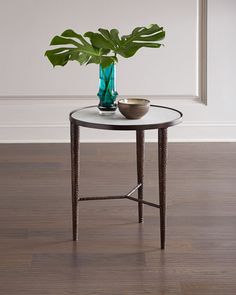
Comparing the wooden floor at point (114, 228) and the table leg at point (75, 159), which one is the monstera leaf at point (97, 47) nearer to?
the table leg at point (75, 159)

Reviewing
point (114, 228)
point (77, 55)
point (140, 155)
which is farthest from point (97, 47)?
point (114, 228)

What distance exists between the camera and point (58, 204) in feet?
12.4

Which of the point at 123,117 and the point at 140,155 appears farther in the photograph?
the point at 140,155

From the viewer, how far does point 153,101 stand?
5160 mm

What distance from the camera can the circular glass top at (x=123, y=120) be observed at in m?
2.98

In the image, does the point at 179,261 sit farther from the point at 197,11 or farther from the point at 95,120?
the point at 197,11

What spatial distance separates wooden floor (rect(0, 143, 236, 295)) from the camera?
9.35ft

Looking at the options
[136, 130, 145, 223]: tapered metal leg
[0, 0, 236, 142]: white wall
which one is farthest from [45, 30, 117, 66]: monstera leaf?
[0, 0, 236, 142]: white wall

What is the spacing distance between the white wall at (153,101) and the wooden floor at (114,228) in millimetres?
252

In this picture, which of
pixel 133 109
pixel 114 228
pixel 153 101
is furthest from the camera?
pixel 153 101

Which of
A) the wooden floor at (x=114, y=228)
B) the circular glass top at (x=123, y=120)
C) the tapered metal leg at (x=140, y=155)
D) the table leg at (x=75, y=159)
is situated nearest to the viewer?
the wooden floor at (x=114, y=228)

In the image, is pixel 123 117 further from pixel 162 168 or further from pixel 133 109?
pixel 162 168

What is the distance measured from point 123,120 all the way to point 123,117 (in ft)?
0.22

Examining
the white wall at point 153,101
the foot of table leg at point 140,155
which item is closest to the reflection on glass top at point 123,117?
the foot of table leg at point 140,155
